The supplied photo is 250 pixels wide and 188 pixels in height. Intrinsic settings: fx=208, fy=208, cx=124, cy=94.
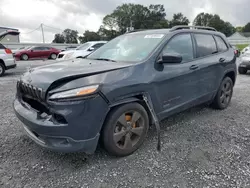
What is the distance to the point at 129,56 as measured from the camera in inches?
125

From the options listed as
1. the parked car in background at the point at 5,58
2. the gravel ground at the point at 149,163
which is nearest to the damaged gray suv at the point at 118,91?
the gravel ground at the point at 149,163

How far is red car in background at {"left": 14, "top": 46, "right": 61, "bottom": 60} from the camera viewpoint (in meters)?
18.8

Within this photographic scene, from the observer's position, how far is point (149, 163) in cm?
Result: 264

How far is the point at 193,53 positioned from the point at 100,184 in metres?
2.63

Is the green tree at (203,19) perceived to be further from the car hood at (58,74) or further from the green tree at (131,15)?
the car hood at (58,74)

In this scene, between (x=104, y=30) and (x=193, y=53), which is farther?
(x=104, y=30)

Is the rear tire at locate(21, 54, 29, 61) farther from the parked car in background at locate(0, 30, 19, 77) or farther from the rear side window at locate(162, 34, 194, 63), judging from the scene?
the rear side window at locate(162, 34, 194, 63)

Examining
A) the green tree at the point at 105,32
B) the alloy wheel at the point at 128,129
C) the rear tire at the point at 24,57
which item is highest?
the green tree at the point at 105,32

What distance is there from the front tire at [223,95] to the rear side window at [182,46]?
1284mm

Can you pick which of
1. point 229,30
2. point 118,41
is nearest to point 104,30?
point 229,30

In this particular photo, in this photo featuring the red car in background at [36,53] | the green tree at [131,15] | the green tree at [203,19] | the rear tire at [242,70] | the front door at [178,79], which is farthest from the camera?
the green tree at [203,19]

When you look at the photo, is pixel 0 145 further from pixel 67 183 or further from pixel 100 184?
pixel 100 184

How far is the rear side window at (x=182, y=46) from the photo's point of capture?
10.7 feet

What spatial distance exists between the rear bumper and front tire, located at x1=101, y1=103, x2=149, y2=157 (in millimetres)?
151
